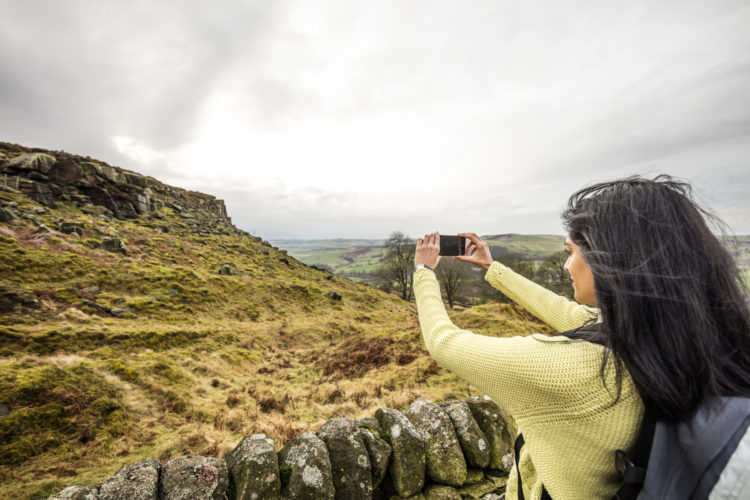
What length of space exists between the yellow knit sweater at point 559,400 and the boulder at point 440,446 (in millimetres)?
2462

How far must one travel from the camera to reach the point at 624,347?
1111 mm

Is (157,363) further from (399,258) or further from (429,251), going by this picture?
(399,258)

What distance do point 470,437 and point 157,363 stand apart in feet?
34.6

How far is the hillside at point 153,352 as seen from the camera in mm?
5645

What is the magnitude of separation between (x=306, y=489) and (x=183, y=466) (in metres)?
1.39

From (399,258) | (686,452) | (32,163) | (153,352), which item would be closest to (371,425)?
(686,452)

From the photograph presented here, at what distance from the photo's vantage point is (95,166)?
123 ft

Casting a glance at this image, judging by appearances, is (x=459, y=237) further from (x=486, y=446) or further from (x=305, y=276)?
(x=305, y=276)

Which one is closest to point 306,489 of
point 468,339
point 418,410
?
point 418,410

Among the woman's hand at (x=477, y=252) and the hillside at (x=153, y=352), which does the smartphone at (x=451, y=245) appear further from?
the hillside at (x=153, y=352)

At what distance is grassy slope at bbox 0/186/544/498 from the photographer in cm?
554

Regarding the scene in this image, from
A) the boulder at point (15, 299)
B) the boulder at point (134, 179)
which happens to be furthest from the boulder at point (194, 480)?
the boulder at point (134, 179)

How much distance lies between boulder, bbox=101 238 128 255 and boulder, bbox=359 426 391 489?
94.0 ft

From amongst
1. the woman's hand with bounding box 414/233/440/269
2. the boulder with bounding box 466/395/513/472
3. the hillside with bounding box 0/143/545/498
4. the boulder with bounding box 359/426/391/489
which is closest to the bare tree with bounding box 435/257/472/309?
the hillside with bounding box 0/143/545/498
